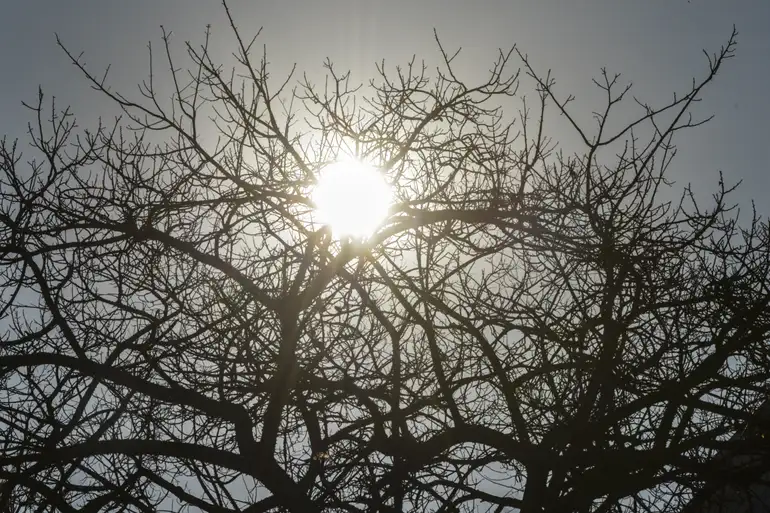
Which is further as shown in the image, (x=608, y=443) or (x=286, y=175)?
(x=286, y=175)

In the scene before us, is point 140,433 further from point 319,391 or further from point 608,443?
point 608,443

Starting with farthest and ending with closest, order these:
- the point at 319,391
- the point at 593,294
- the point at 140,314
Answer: the point at 140,314 → the point at 319,391 → the point at 593,294

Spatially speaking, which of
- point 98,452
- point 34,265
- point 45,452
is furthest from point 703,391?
Result: point 34,265

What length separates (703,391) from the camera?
15.7 ft

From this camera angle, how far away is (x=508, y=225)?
183 inches

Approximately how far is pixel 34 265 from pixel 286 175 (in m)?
1.95

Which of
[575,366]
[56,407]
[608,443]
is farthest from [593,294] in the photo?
[56,407]

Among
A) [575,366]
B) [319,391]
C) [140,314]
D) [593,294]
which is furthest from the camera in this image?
[140,314]

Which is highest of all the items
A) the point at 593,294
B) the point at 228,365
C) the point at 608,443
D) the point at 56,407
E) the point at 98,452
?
the point at 56,407

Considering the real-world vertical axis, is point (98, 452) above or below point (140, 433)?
below

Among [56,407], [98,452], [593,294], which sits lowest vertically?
[593,294]

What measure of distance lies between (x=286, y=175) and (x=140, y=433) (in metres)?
2.40

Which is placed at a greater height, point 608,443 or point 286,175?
point 286,175

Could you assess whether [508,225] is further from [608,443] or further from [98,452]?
[98,452]
